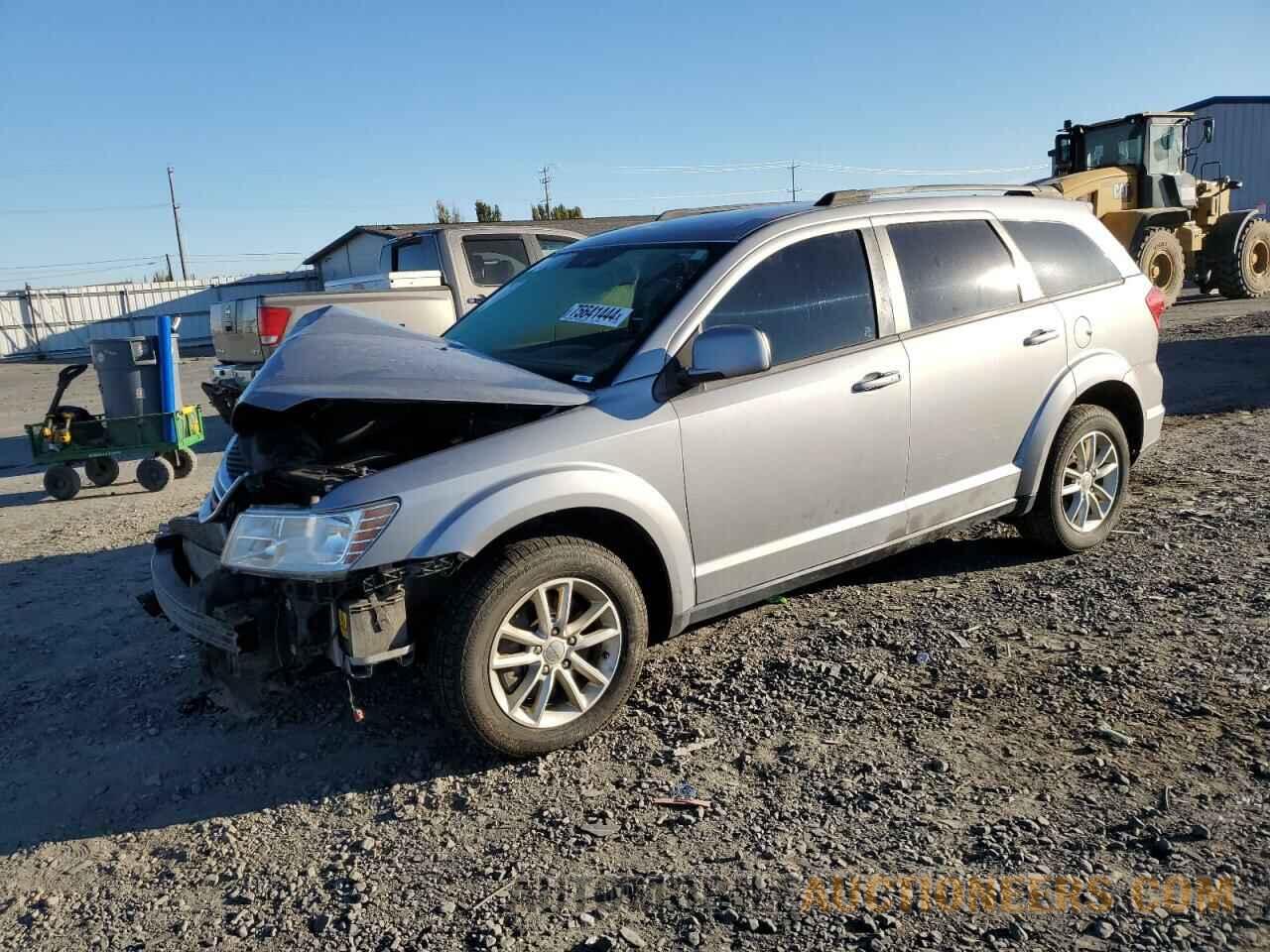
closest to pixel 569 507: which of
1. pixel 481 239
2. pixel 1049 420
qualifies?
pixel 1049 420

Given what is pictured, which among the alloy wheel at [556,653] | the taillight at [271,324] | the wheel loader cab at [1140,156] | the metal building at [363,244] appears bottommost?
the alloy wheel at [556,653]

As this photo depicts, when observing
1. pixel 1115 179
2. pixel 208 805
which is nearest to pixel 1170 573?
pixel 208 805

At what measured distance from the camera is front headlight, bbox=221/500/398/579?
122 inches

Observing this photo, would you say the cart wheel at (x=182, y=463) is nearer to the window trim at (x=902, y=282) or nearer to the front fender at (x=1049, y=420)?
the window trim at (x=902, y=282)

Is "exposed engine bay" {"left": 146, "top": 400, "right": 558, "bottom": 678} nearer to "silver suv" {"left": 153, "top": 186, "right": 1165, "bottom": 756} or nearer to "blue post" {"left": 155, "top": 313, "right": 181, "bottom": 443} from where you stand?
"silver suv" {"left": 153, "top": 186, "right": 1165, "bottom": 756}

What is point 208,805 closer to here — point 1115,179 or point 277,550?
point 277,550

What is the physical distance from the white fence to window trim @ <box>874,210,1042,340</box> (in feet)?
112

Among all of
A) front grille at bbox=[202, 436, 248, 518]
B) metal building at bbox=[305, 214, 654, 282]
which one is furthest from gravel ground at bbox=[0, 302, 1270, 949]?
metal building at bbox=[305, 214, 654, 282]

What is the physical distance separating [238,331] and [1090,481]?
316 inches

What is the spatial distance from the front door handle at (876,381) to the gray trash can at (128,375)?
695 cm

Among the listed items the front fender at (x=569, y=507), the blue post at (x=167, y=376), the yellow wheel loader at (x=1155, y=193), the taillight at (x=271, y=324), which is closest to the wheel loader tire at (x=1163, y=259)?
the yellow wheel loader at (x=1155, y=193)

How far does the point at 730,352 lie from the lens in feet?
11.5

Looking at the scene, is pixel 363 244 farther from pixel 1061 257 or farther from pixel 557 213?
pixel 1061 257

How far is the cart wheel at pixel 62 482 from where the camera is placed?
8.33 metres
